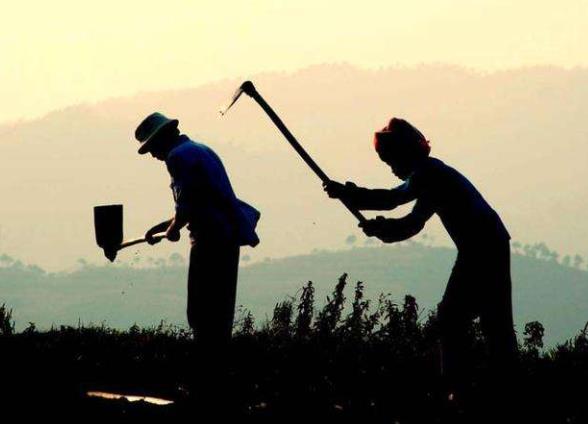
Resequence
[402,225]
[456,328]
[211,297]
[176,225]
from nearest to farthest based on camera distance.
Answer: [456,328], [402,225], [211,297], [176,225]

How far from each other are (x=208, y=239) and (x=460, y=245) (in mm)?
1810

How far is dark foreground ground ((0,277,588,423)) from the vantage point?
8789 mm

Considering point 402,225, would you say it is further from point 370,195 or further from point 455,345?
point 455,345

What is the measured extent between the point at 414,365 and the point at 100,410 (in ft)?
9.90

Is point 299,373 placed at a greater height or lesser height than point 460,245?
lesser

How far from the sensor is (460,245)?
362 inches

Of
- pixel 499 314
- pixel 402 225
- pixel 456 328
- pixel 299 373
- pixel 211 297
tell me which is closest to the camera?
pixel 499 314

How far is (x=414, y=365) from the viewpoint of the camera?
36.0 feet

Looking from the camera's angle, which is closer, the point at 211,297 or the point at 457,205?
the point at 457,205

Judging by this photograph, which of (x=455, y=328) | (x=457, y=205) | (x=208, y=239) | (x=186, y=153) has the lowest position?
(x=455, y=328)

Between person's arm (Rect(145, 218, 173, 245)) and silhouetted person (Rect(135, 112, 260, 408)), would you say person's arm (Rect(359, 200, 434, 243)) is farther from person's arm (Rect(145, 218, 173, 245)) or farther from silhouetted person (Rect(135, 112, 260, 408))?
person's arm (Rect(145, 218, 173, 245))

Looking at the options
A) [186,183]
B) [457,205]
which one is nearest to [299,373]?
[186,183]

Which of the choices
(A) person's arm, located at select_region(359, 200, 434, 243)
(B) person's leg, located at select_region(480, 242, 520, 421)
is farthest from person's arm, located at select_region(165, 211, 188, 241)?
(B) person's leg, located at select_region(480, 242, 520, 421)

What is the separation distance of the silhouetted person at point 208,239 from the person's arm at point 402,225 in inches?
35.9
